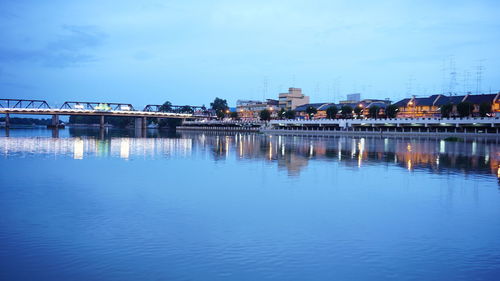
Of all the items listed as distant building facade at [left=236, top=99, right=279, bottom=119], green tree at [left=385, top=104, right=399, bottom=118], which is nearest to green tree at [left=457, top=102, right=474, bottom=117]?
green tree at [left=385, top=104, right=399, bottom=118]

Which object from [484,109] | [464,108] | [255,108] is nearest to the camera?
[484,109]

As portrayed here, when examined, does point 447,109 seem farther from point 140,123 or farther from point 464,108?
point 140,123

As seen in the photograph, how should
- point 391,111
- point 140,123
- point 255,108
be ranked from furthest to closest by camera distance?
point 255,108, point 140,123, point 391,111

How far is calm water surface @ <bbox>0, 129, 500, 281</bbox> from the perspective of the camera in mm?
8250

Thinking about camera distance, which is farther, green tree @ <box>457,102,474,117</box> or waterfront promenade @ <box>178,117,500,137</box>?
green tree @ <box>457,102,474,117</box>

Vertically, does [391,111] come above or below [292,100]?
below

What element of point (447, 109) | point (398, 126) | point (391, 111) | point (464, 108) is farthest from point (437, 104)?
point (398, 126)

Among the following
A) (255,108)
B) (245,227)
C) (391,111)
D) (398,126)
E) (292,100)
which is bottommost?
(245,227)

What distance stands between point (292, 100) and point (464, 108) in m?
64.8

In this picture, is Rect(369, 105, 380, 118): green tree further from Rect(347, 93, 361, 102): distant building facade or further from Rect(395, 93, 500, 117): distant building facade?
Rect(347, 93, 361, 102): distant building facade

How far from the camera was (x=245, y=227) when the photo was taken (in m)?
11.0

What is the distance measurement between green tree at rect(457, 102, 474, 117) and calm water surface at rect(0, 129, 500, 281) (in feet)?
224

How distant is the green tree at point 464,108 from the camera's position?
3250 inches

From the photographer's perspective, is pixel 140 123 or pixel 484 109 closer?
pixel 484 109
